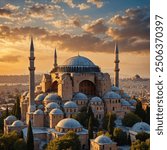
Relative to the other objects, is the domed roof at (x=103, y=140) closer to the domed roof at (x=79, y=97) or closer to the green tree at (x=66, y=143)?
the green tree at (x=66, y=143)

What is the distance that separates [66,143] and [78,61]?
4.76 m

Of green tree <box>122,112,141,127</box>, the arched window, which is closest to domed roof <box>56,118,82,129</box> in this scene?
green tree <box>122,112,141,127</box>

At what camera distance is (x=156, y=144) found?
15.6 ft

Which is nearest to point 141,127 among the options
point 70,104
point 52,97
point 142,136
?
point 142,136

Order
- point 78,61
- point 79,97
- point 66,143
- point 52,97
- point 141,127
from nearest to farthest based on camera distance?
point 66,143 → point 141,127 → point 52,97 → point 79,97 → point 78,61

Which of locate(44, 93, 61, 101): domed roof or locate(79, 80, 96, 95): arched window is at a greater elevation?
locate(79, 80, 96, 95): arched window

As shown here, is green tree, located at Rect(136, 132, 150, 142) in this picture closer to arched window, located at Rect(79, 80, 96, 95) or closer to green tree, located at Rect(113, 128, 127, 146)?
green tree, located at Rect(113, 128, 127, 146)

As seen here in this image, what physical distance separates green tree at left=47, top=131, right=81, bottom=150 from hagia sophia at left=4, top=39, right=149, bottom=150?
44 cm

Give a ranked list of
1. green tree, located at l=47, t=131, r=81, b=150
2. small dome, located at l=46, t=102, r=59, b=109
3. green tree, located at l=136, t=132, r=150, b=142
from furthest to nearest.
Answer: small dome, located at l=46, t=102, r=59, b=109 < green tree, located at l=136, t=132, r=150, b=142 < green tree, located at l=47, t=131, r=81, b=150

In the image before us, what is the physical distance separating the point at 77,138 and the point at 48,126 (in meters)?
1.87

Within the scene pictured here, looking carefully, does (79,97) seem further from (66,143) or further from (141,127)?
(66,143)

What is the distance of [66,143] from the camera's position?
24.3 feet

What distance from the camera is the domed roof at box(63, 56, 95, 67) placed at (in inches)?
457

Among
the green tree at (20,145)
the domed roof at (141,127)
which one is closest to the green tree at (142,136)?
the domed roof at (141,127)
